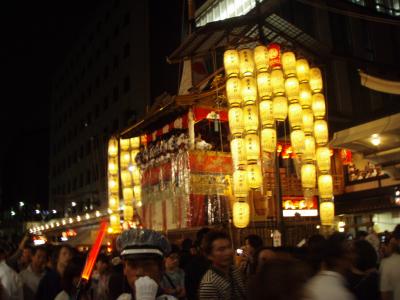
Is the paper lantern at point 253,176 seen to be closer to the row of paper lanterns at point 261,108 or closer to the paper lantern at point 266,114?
the row of paper lanterns at point 261,108

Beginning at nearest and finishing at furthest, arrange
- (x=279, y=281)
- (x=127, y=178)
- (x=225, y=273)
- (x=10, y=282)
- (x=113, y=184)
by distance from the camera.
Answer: (x=279, y=281), (x=225, y=273), (x=10, y=282), (x=127, y=178), (x=113, y=184)

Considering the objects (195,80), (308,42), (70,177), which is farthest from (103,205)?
(308,42)

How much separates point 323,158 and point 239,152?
8.44 ft

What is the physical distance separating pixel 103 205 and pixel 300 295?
37125 mm

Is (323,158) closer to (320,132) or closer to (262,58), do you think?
(320,132)

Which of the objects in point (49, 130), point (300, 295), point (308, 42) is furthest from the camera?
point (49, 130)

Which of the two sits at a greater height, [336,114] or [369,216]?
[336,114]

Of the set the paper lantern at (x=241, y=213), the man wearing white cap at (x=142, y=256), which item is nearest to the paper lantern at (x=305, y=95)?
the paper lantern at (x=241, y=213)

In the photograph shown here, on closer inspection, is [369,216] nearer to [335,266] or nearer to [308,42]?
[308,42]

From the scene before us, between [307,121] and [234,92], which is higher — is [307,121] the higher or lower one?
the lower one

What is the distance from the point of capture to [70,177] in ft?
168

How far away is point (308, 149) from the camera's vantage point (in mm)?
12508

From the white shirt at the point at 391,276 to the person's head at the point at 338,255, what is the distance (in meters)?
1.43

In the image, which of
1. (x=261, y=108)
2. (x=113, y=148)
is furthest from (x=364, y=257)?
(x=113, y=148)
